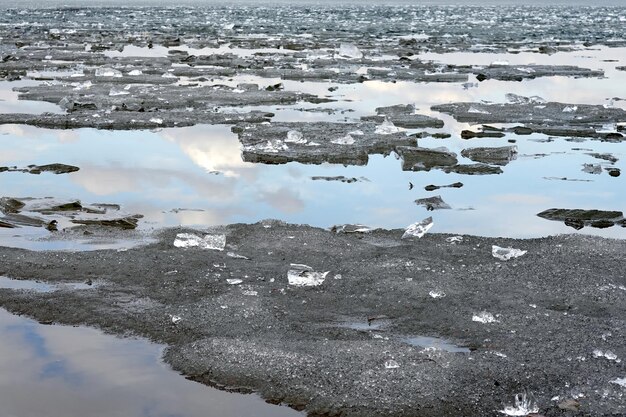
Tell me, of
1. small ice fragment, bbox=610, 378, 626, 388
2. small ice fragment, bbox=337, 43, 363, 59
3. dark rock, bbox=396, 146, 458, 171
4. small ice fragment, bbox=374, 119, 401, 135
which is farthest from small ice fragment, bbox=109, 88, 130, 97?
small ice fragment, bbox=610, 378, 626, 388

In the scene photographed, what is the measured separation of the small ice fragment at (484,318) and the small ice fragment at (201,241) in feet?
8.73

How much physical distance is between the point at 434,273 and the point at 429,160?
4917mm

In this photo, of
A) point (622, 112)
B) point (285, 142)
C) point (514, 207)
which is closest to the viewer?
point (514, 207)

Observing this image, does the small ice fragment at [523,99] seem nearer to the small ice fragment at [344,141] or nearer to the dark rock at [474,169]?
the small ice fragment at [344,141]

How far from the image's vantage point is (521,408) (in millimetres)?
5234

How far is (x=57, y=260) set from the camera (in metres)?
7.83

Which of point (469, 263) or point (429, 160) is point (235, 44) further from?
point (469, 263)

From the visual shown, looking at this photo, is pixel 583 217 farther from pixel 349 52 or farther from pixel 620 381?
pixel 349 52

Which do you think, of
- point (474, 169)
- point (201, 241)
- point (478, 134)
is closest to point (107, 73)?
point (478, 134)

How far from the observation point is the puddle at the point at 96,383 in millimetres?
5242

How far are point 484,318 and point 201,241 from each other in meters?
2.94

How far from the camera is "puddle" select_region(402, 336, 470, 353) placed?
6172 millimetres

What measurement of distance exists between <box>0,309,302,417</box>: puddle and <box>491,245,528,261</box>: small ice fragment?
136 inches

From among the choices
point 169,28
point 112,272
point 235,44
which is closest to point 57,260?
point 112,272
